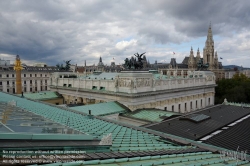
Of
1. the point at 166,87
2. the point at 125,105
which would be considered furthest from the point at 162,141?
the point at 166,87

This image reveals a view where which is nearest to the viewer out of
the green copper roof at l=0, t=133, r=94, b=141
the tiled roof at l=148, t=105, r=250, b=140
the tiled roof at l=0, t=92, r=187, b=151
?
the green copper roof at l=0, t=133, r=94, b=141

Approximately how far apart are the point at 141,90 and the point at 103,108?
7.88 meters

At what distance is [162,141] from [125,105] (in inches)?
1049

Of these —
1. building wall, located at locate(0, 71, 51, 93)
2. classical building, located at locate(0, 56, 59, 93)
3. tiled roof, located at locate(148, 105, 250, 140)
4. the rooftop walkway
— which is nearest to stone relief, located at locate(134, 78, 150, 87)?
the rooftop walkway

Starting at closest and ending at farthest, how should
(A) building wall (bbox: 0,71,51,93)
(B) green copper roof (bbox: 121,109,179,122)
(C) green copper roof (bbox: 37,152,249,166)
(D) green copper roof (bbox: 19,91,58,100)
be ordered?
(C) green copper roof (bbox: 37,152,249,166)
(B) green copper roof (bbox: 121,109,179,122)
(D) green copper roof (bbox: 19,91,58,100)
(A) building wall (bbox: 0,71,51,93)

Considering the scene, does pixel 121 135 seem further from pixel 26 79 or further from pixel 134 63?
pixel 26 79

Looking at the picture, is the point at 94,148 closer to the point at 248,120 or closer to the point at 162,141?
the point at 162,141

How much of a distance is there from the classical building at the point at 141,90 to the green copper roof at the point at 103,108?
4.82ft

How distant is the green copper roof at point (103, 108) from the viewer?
36.3 metres

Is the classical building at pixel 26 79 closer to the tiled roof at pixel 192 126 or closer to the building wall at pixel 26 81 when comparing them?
the building wall at pixel 26 81

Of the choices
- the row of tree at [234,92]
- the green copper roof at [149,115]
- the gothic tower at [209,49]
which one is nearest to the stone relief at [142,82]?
the green copper roof at [149,115]

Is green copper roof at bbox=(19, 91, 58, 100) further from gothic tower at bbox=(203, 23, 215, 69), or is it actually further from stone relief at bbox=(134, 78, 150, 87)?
gothic tower at bbox=(203, 23, 215, 69)

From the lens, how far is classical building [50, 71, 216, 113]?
4094 cm

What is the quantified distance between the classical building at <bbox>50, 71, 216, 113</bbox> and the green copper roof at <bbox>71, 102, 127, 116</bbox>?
1.47 m
